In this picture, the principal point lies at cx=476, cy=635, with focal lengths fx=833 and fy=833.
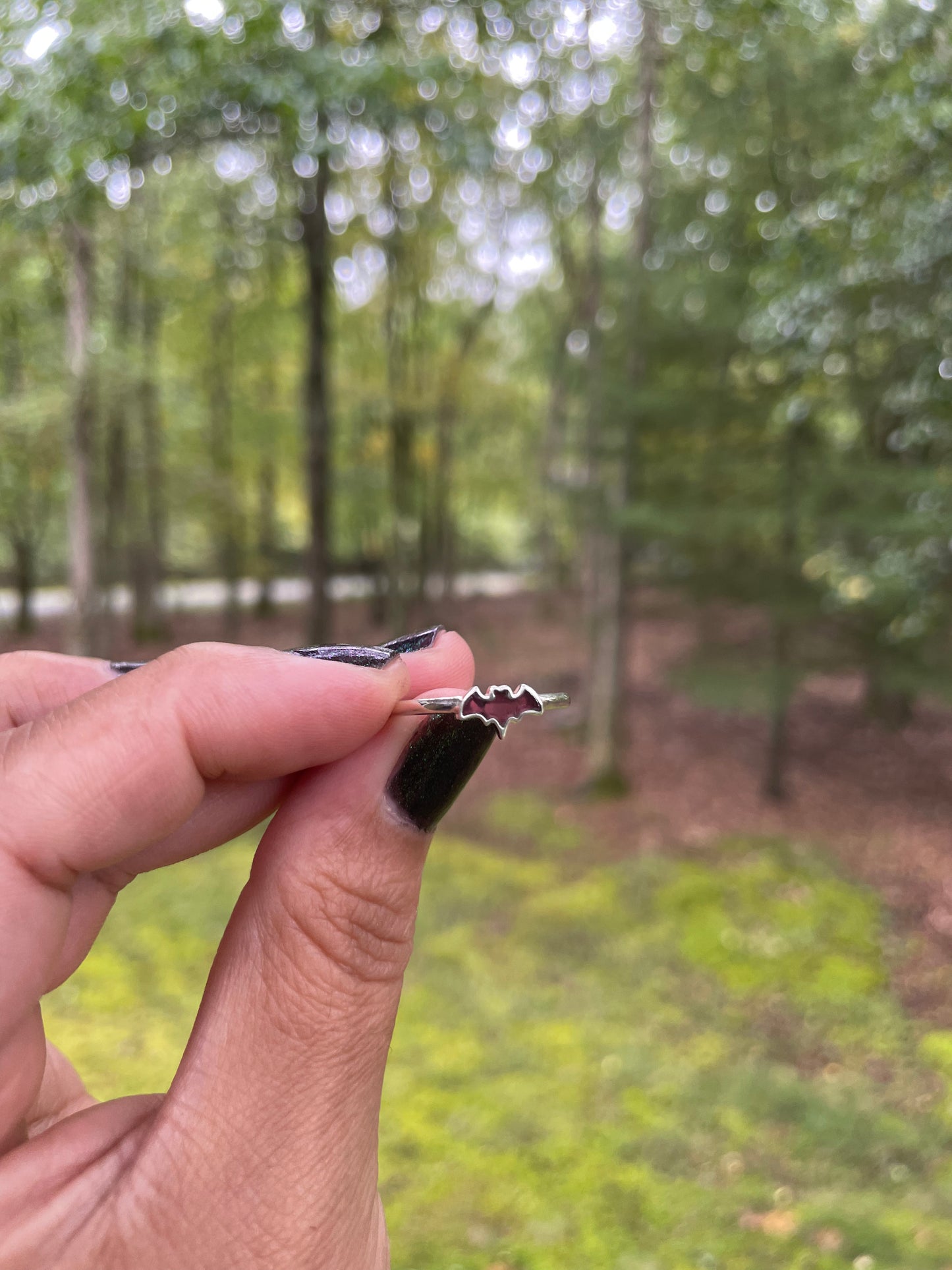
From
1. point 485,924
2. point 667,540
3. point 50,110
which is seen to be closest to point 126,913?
point 485,924

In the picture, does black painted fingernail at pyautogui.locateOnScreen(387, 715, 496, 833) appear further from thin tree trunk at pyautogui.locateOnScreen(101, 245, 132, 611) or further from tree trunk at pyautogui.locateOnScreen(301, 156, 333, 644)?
thin tree trunk at pyautogui.locateOnScreen(101, 245, 132, 611)

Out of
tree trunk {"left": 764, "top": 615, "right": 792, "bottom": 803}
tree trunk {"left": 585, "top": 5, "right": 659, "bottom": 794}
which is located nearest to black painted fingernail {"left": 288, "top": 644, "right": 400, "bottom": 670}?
tree trunk {"left": 585, "top": 5, "right": 659, "bottom": 794}

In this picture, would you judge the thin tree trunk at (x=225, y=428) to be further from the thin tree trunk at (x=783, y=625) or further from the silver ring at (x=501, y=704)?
the silver ring at (x=501, y=704)

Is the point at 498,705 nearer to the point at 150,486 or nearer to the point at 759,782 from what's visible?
the point at 759,782

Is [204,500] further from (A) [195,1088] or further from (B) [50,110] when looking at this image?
(A) [195,1088]

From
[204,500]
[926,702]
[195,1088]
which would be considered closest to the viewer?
[195,1088]

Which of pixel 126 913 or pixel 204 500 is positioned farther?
pixel 204 500
